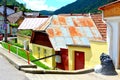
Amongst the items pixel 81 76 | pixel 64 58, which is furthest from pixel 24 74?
pixel 64 58

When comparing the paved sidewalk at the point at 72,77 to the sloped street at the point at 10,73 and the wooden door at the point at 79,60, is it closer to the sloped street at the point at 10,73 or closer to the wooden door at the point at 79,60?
the sloped street at the point at 10,73

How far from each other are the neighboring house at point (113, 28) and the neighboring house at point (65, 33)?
7.02 metres

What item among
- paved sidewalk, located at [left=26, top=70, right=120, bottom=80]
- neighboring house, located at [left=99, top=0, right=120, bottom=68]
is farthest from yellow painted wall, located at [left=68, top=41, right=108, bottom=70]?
paved sidewalk, located at [left=26, top=70, right=120, bottom=80]

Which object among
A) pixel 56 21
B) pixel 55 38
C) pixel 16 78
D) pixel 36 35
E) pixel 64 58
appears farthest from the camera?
pixel 36 35

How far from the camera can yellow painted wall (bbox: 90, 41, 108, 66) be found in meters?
15.7

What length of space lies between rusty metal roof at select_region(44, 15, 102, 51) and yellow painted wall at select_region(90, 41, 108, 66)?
20.7 feet

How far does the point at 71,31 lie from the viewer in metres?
24.5

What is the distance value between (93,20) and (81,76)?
41.1 ft

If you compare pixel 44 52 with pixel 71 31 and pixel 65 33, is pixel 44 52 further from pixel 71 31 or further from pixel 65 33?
pixel 71 31

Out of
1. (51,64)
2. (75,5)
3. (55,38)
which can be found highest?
(75,5)

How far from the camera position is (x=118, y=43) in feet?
48.1


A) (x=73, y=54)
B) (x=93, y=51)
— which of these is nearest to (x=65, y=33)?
Answer: (x=73, y=54)

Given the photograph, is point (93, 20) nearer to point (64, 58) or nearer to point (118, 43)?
point (64, 58)

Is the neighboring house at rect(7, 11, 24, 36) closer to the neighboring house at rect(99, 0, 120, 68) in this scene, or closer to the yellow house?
the yellow house
